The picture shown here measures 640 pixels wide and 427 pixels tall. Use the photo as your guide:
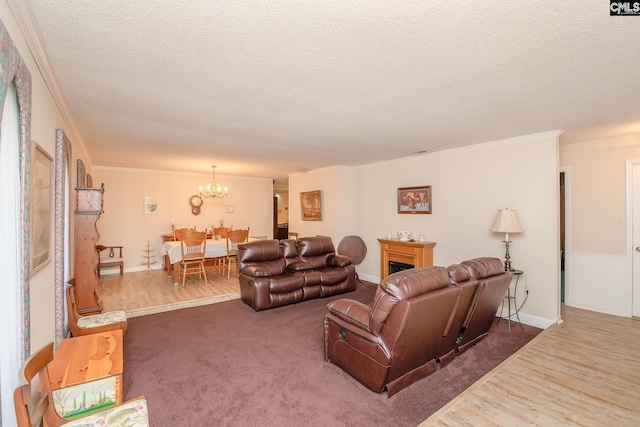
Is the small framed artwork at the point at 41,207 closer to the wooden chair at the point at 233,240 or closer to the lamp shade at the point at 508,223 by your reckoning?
the wooden chair at the point at 233,240

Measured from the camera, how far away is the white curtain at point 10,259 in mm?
1454

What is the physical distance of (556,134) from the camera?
367cm

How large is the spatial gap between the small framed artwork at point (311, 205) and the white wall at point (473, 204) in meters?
0.29

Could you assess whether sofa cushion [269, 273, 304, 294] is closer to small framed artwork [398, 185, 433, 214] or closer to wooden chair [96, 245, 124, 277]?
small framed artwork [398, 185, 433, 214]

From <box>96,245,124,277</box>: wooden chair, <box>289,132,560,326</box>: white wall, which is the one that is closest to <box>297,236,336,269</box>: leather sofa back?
<box>289,132,560,326</box>: white wall

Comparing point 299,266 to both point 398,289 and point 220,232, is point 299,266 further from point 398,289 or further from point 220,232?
point 220,232

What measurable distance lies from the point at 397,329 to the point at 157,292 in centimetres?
455

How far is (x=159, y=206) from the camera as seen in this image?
24.0 ft

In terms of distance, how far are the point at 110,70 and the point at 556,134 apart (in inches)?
186

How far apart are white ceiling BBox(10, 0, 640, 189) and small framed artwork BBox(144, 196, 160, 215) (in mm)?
3608

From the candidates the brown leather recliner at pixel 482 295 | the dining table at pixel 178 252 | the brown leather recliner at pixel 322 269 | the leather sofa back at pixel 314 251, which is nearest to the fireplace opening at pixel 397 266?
the brown leather recliner at pixel 322 269

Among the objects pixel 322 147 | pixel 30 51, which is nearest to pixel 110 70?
pixel 30 51

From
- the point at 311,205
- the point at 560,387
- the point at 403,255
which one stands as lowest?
the point at 560,387

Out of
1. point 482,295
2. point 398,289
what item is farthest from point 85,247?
point 482,295
